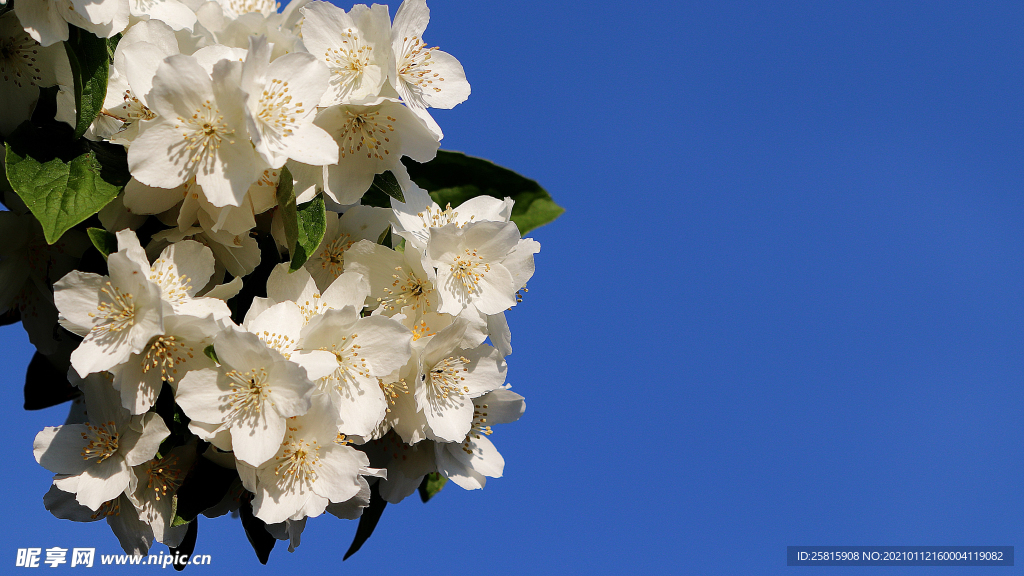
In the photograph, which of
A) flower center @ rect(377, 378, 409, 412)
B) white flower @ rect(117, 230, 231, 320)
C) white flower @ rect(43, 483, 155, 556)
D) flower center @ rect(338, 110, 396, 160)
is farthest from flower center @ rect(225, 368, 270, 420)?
flower center @ rect(338, 110, 396, 160)

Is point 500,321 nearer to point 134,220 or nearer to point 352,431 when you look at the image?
point 352,431

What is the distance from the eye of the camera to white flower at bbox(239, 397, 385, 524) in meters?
1.26

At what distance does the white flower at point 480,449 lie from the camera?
159cm

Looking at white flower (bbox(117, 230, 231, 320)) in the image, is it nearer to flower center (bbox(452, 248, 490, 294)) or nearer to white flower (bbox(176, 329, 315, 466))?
white flower (bbox(176, 329, 315, 466))

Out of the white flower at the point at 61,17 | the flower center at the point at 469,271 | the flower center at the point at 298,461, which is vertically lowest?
the flower center at the point at 298,461

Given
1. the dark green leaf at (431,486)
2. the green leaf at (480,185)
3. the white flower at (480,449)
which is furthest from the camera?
the dark green leaf at (431,486)

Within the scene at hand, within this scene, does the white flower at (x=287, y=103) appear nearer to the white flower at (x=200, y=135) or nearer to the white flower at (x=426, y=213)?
the white flower at (x=200, y=135)

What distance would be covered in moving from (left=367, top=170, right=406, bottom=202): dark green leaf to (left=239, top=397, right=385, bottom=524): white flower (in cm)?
48

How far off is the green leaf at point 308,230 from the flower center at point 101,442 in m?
0.43

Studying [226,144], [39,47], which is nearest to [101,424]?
[226,144]

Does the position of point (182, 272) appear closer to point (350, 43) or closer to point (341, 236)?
point (341, 236)

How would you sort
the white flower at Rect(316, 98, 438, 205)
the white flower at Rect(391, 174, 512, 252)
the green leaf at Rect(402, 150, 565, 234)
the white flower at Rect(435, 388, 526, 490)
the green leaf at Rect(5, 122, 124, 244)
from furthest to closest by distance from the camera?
1. the green leaf at Rect(402, 150, 565, 234)
2. the white flower at Rect(435, 388, 526, 490)
3. the white flower at Rect(391, 174, 512, 252)
4. the white flower at Rect(316, 98, 438, 205)
5. the green leaf at Rect(5, 122, 124, 244)

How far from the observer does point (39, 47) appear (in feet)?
4.35

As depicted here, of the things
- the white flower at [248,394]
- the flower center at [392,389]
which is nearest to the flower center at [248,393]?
the white flower at [248,394]
